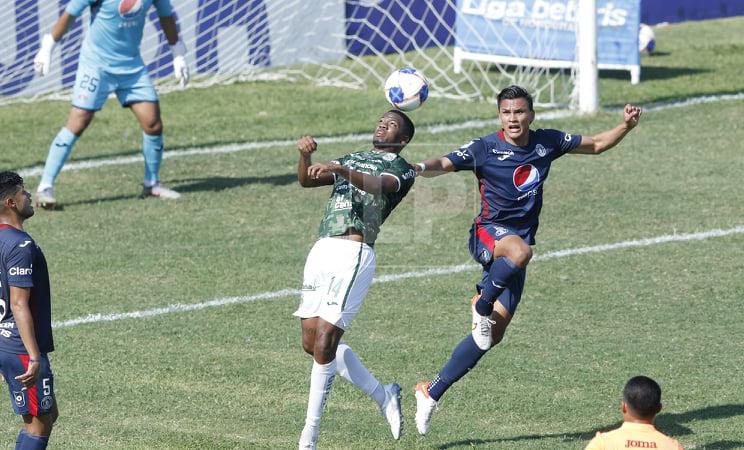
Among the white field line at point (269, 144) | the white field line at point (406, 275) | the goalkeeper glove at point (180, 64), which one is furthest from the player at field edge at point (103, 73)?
the white field line at point (406, 275)

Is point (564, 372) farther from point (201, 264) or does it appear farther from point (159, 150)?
point (159, 150)

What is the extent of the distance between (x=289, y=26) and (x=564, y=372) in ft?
38.0

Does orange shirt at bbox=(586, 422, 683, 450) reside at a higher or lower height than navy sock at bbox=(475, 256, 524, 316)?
higher

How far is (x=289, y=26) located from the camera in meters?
19.4

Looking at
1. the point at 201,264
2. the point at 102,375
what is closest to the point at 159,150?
the point at 201,264

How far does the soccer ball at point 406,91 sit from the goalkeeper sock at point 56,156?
584 centimetres

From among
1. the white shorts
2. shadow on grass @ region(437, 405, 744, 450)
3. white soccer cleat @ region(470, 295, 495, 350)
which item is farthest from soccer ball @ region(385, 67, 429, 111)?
shadow on grass @ region(437, 405, 744, 450)

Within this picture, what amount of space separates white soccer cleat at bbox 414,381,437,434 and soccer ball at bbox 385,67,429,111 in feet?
5.74

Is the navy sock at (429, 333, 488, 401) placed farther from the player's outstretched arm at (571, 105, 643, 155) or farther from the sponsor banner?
the sponsor banner

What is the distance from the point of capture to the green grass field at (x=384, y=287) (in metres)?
8.06

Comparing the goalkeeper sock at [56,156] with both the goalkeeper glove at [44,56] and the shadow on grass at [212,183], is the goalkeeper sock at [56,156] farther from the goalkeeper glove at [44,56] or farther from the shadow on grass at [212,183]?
the goalkeeper glove at [44,56]

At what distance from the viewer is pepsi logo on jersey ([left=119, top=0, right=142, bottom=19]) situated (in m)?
13.1

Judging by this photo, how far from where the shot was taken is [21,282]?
647 centimetres

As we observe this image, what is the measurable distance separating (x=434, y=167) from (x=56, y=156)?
6.47 metres
